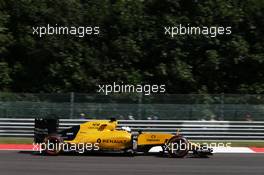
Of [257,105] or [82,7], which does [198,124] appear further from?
[82,7]

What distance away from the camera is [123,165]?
1453 cm

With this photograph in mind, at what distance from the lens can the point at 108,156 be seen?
16875mm

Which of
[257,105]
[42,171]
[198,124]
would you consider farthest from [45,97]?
[42,171]

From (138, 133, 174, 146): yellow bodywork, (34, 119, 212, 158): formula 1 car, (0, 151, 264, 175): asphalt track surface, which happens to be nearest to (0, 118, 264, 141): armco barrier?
(0, 151, 264, 175): asphalt track surface

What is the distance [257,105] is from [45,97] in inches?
317

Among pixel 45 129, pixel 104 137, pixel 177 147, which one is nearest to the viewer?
pixel 177 147

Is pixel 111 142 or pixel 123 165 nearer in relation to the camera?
pixel 123 165

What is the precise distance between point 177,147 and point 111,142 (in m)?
1.82

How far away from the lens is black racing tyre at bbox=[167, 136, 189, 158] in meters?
16.6

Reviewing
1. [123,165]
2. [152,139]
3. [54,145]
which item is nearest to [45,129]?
[54,145]

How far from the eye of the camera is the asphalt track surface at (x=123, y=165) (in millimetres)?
13312

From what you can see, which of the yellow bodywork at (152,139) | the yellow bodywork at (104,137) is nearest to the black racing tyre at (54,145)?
the yellow bodywork at (104,137)

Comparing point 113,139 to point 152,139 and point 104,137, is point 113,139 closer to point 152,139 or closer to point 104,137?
point 104,137

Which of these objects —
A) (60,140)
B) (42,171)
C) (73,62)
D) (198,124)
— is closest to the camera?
→ (42,171)
